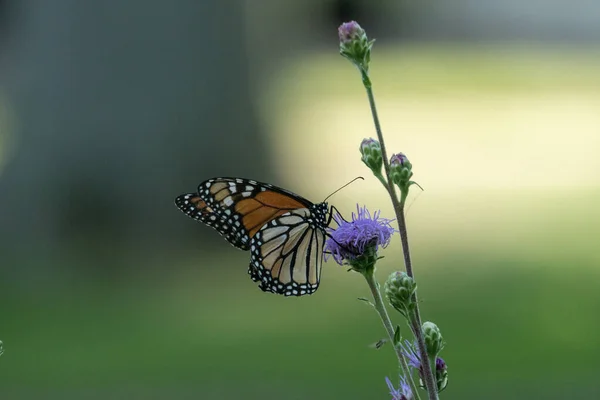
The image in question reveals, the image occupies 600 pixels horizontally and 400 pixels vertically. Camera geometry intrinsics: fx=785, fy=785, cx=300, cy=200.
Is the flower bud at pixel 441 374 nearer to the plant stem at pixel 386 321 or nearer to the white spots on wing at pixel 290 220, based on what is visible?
the plant stem at pixel 386 321

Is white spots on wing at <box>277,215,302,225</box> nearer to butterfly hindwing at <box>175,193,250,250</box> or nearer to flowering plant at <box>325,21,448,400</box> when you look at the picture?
butterfly hindwing at <box>175,193,250,250</box>

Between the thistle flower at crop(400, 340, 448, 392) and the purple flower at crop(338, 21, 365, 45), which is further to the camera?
the purple flower at crop(338, 21, 365, 45)
